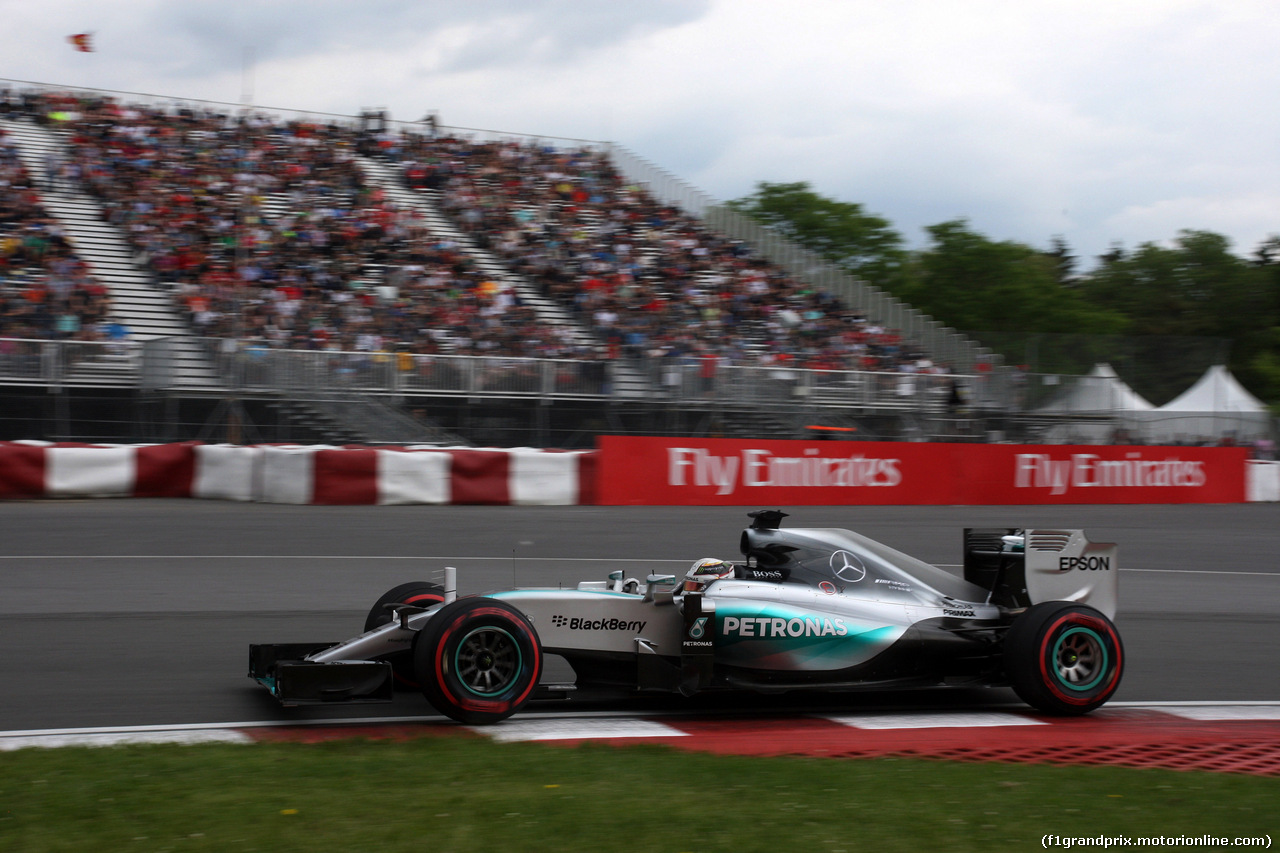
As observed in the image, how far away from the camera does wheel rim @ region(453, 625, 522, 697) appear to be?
5926 millimetres

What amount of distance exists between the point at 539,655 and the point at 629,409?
1338 cm

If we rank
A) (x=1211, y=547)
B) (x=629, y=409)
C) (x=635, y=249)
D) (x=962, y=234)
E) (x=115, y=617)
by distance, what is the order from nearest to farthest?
(x=115, y=617) < (x=1211, y=547) < (x=629, y=409) < (x=635, y=249) < (x=962, y=234)

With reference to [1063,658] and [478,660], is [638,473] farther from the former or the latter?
[478,660]

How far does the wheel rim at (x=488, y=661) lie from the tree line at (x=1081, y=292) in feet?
58.7

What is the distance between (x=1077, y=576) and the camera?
7.22 meters

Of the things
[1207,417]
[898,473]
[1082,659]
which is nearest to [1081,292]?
[1207,417]

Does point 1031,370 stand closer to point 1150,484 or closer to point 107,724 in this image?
point 1150,484

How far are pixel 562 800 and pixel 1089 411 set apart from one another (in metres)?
19.1

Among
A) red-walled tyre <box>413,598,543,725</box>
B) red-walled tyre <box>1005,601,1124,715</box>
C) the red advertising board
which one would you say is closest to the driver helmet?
red-walled tyre <box>413,598,543,725</box>

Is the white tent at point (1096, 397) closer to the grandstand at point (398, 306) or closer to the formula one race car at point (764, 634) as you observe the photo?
the grandstand at point (398, 306)

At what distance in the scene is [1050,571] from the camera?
23.5 feet

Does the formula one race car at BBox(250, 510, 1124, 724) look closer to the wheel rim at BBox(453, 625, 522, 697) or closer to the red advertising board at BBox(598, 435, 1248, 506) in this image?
the wheel rim at BBox(453, 625, 522, 697)

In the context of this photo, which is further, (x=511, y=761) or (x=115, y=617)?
(x=115, y=617)

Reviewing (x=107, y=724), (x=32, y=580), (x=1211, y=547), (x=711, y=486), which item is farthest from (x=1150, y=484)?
(x=107, y=724)
